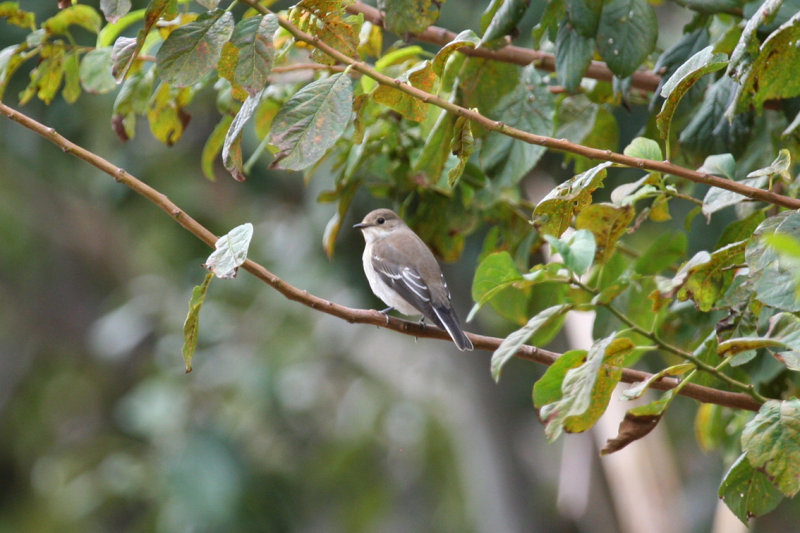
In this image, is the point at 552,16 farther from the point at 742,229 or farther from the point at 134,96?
the point at 134,96

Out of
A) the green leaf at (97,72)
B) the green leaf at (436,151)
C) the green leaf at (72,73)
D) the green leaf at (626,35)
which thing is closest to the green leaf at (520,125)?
the green leaf at (436,151)

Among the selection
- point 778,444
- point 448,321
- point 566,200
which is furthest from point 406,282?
point 778,444

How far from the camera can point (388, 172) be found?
3.50 meters

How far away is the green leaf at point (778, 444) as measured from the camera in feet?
6.59

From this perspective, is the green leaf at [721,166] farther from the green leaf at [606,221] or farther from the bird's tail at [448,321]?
the bird's tail at [448,321]

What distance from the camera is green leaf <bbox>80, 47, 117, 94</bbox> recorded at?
3.24m

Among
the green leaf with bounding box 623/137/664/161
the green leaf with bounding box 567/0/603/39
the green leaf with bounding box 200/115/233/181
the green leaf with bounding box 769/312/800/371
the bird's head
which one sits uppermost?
the green leaf with bounding box 567/0/603/39

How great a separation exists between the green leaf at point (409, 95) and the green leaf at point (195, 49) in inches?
15.4

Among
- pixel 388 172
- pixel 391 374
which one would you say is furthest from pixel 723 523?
pixel 391 374

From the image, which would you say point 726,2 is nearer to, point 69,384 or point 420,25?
point 420,25

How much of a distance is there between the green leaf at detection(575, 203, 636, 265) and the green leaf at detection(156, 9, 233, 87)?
37.9 inches

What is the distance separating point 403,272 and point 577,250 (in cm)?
279

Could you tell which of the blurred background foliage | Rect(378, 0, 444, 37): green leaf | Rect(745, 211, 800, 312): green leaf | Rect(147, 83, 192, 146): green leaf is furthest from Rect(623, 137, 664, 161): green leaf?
the blurred background foliage

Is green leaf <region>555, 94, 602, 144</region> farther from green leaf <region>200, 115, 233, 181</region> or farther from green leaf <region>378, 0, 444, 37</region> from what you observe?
green leaf <region>200, 115, 233, 181</region>
